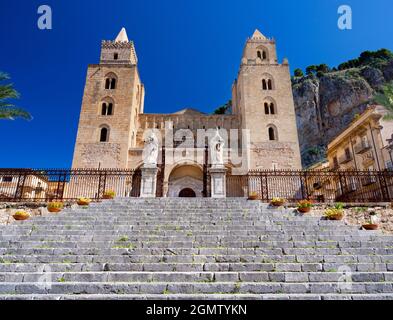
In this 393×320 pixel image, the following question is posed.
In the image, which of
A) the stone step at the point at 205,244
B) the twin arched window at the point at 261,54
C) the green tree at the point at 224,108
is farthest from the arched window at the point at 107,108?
the green tree at the point at 224,108

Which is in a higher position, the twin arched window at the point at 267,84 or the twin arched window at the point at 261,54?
the twin arched window at the point at 261,54

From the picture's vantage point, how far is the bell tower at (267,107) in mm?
24562

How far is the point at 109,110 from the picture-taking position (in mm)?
26500

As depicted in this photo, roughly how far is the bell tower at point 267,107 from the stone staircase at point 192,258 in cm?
1584

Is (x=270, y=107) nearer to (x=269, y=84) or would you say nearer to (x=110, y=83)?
(x=269, y=84)

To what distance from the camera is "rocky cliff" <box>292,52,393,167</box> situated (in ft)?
152

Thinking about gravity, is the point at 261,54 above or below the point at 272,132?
above

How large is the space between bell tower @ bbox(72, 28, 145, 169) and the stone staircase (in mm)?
15058

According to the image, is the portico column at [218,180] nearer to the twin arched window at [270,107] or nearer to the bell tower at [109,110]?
the bell tower at [109,110]

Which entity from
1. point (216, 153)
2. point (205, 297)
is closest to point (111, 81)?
point (216, 153)

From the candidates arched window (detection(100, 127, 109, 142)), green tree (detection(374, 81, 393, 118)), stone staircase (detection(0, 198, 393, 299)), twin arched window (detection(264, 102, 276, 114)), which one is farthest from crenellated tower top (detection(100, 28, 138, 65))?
stone staircase (detection(0, 198, 393, 299))

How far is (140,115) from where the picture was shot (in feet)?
93.1

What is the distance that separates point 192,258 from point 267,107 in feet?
77.9
